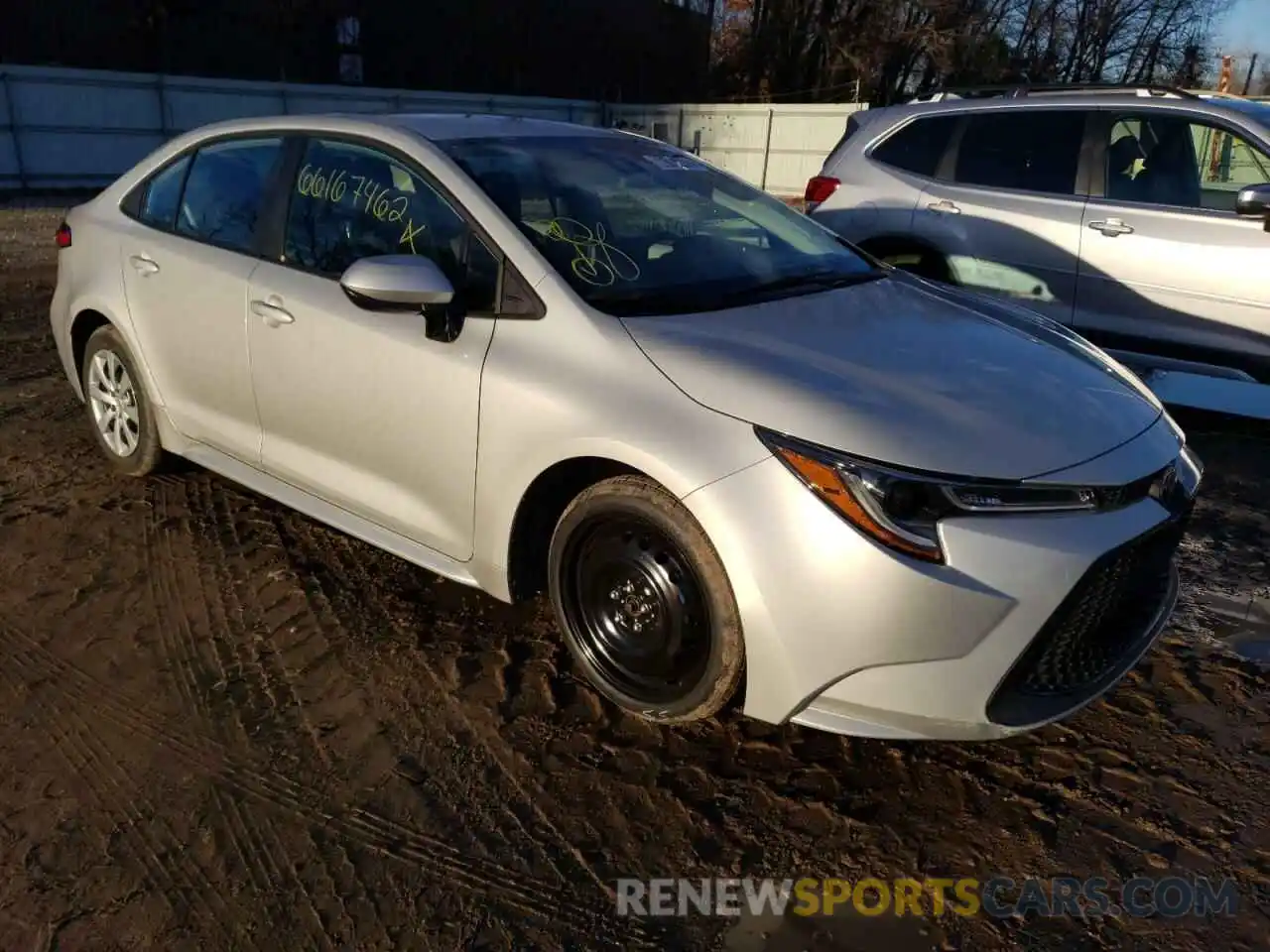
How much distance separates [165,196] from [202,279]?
0.69 meters

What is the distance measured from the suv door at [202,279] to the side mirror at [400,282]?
0.98 metres

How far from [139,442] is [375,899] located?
A: 295 cm

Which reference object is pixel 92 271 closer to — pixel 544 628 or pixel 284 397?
pixel 284 397

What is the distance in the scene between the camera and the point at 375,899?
2.38m

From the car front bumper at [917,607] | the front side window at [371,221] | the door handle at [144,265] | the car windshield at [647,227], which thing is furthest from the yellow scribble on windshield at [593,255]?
the door handle at [144,265]

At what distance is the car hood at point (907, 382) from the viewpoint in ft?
8.35

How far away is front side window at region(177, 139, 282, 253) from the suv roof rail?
470 centimetres

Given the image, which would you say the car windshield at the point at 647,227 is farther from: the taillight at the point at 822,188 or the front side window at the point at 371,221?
the taillight at the point at 822,188

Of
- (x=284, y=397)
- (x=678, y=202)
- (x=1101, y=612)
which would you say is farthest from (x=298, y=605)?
(x=1101, y=612)

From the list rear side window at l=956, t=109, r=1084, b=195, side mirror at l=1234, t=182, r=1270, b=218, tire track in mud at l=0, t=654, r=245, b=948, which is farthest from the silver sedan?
rear side window at l=956, t=109, r=1084, b=195

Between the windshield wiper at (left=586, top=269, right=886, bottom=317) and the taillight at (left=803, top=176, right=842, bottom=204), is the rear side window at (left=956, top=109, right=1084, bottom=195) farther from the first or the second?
the windshield wiper at (left=586, top=269, right=886, bottom=317)

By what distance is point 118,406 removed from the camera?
15.5ft

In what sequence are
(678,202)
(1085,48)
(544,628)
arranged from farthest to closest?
1. (1085,48)
2. (678,202)
3. (544,628)

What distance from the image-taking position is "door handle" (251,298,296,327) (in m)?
3.66
